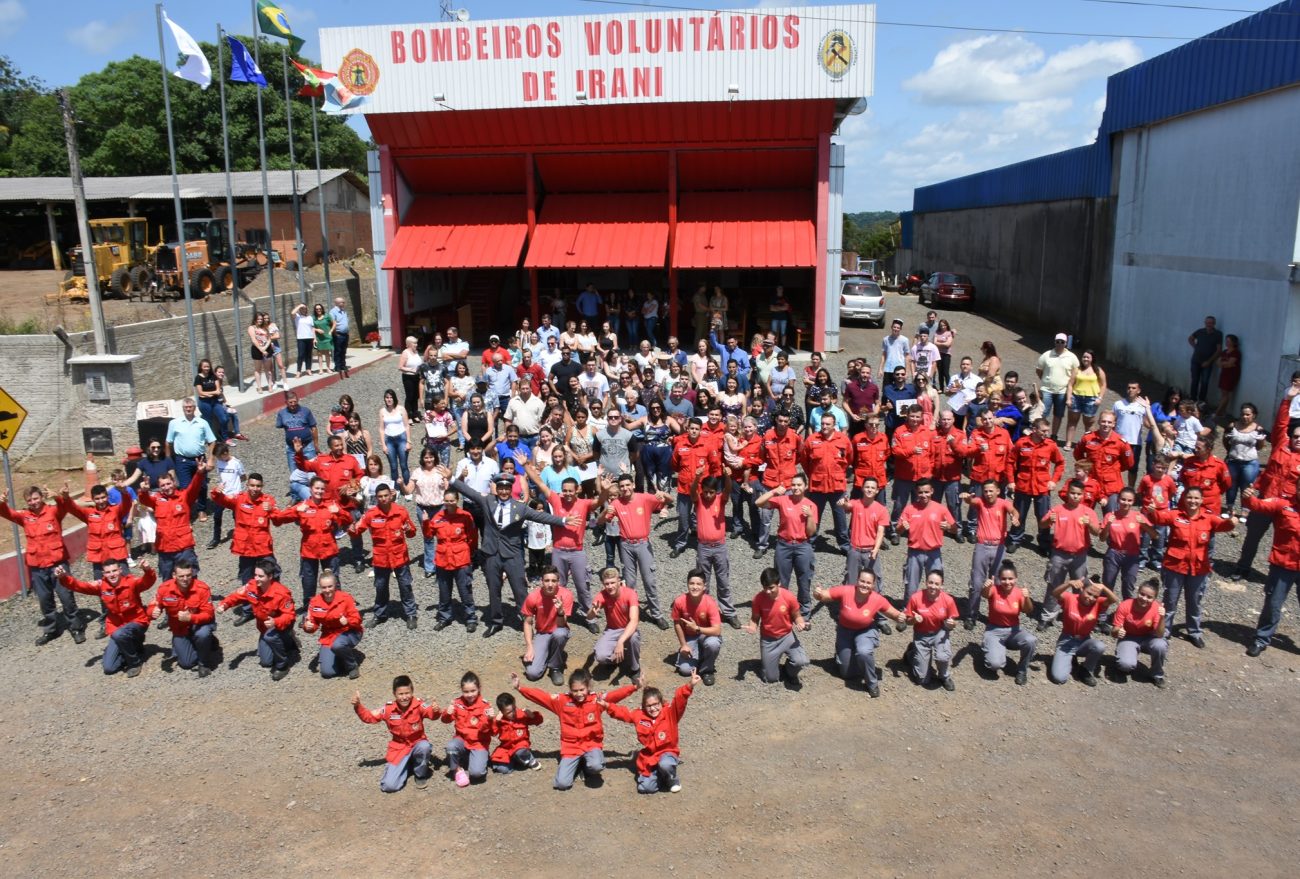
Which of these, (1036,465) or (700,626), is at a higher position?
(1036,465)

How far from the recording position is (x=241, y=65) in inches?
733

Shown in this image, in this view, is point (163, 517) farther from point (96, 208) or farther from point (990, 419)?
point (96, 208)

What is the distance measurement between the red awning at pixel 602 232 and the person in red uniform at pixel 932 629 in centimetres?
1533

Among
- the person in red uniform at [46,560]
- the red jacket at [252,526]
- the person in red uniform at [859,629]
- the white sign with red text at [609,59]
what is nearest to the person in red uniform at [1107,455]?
the person in red uniform at [859,629]

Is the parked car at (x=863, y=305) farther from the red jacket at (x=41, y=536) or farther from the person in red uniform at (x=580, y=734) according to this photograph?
the person in red uniform at (x=580, y=734)

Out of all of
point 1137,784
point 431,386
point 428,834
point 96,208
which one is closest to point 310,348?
point 431,386

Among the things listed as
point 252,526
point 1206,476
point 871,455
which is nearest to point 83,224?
point 252,526

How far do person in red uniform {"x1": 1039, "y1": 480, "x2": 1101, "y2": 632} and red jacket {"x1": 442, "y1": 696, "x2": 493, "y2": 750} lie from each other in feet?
18.6

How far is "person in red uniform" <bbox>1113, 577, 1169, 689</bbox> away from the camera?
325 inches

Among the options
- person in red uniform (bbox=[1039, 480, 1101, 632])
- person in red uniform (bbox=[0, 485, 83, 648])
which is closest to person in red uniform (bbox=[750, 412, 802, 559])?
person in red uniform (bbox=[1039, 480, 1101, 632])

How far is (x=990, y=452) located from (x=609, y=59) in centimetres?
1452

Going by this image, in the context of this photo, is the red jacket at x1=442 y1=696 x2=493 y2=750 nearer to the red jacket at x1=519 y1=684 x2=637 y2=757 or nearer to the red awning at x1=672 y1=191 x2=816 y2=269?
the red jacket at x1=519 y1=684 x2=637 y2=757

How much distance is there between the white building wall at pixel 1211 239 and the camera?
15.6 metres

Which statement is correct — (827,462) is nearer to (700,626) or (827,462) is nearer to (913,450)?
(913,450)
